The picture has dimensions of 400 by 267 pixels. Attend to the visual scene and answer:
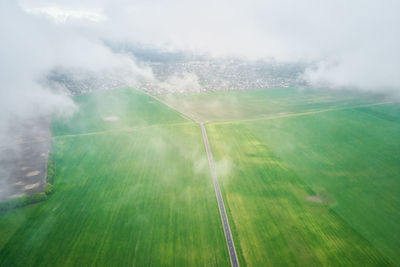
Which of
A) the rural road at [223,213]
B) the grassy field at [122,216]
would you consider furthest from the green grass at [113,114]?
the rural road at [223,213]

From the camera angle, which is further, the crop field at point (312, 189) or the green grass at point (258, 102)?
the green grass at point (258, 102)

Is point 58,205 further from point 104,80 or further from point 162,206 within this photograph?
point 104,80

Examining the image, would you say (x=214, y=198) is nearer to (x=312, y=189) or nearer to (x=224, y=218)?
(x=224, y=218)

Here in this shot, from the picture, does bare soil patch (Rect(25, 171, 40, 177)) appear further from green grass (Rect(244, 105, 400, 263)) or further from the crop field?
green grass (Rect(244, 105, 400, 263))

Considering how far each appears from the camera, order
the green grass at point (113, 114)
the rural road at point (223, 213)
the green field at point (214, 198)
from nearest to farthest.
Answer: the rural road at point (223, 213), the green field at point (214, 198), the green grass at point (113, 114)

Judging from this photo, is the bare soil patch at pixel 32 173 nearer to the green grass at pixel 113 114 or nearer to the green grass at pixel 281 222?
the green grass at pixel 113 114

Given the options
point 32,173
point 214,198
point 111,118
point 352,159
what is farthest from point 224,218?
point 111,118

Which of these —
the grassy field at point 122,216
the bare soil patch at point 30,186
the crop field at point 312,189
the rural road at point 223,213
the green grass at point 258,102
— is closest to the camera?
the rural road at point 223,213
